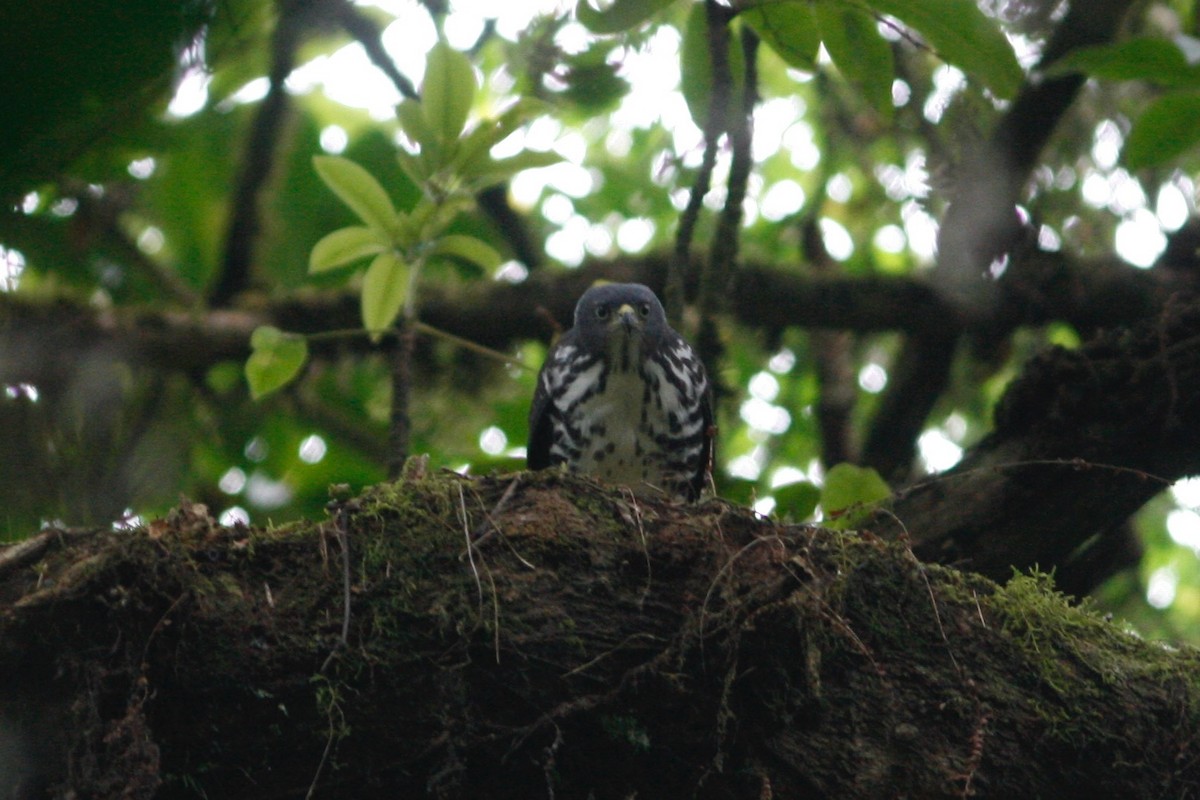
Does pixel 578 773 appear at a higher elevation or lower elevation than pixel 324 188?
lower

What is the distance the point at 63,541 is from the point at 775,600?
4.49 ft

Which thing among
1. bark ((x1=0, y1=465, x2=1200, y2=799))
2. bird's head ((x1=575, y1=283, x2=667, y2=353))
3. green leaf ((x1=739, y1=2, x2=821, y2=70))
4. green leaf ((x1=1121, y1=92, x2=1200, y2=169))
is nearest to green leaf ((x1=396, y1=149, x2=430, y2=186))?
bird's head ((x1=575, y1=283, x2=667, y2=353))

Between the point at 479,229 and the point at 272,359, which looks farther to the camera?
the point at 479,229

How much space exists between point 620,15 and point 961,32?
2.42ft

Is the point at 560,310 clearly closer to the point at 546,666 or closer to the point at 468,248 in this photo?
the point at 468,248

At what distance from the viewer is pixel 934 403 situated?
535 centimetres

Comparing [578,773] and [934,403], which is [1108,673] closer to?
[578,773]

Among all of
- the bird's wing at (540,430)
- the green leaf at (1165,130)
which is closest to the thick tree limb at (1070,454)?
the green leaf at (1165,130)

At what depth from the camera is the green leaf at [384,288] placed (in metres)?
3.67

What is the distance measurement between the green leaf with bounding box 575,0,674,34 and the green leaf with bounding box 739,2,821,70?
0.29 metres

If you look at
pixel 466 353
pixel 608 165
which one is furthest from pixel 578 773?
pixel 608 165

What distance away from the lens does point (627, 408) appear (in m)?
3.96

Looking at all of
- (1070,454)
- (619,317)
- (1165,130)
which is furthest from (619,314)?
(1165,130)

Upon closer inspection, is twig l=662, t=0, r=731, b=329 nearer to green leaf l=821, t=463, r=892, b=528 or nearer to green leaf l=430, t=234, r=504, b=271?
green leaf l=430, t=234, r=504, b=271
